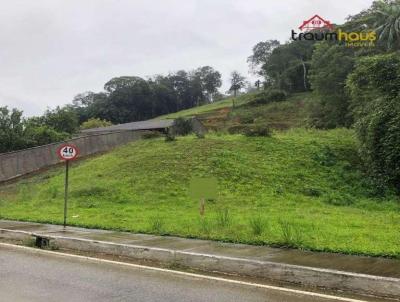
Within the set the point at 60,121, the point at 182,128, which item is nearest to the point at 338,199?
the point at 182,128

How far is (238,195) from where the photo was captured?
21172 mm

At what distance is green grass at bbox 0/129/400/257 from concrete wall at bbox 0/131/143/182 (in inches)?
77.9

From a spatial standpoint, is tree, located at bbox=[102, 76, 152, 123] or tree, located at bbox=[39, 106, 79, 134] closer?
tree, located at bbox=[39, 106, 79, 134]

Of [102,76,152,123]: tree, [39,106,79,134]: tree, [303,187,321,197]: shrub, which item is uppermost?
[102,76,152,123]: tree

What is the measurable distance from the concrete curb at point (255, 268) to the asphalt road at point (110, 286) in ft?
2.37

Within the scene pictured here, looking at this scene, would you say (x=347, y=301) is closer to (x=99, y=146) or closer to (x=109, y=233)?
(x=109, y=233)

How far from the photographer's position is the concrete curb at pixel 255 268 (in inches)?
282

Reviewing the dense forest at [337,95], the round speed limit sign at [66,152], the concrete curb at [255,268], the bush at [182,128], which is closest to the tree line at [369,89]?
the dense forest at [337,95]

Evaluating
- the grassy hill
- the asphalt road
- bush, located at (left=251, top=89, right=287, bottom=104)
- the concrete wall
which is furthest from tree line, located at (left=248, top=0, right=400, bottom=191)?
bush, located at (left=251, top=89, right=287, bottom=104)

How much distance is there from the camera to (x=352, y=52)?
47844mm

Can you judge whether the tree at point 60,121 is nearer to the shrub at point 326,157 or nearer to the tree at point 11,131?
the tree at point 11,131

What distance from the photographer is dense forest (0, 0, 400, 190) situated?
23547mm

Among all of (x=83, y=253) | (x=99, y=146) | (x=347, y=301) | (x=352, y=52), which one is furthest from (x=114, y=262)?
(x=352, y=52)

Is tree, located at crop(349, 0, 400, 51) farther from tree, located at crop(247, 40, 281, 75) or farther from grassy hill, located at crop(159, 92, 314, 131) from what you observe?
tree, located at crop(247, 40, 281, 75)
